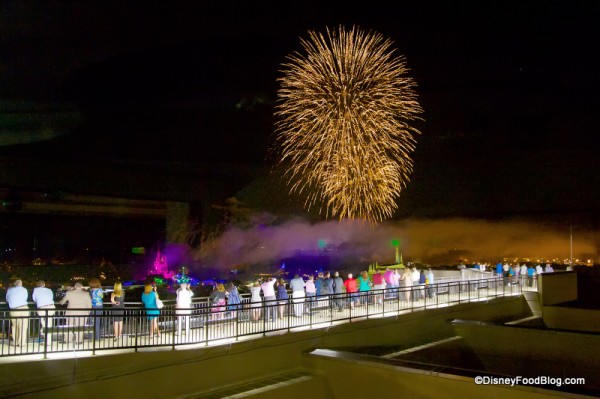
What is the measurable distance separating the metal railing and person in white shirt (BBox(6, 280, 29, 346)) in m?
0.02

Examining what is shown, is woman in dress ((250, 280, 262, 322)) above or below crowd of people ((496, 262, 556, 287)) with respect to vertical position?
above

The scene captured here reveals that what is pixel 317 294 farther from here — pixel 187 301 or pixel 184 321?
pixel 184 321

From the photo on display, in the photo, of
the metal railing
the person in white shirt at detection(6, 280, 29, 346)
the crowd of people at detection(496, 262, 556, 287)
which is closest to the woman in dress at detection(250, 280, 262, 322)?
the metal railing

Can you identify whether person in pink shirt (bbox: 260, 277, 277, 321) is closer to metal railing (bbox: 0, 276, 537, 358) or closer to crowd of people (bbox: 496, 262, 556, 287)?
metal railing (bbox: 0, 276, 537, 358)

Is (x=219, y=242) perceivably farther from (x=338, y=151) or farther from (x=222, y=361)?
(x=222, y=361)

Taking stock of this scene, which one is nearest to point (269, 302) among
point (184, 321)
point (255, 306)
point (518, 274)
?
point (255, 306)

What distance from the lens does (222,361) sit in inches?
478

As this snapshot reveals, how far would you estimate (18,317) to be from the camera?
32.9 feet

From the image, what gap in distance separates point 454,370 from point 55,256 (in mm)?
37875

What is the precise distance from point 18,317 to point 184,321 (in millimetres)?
4008

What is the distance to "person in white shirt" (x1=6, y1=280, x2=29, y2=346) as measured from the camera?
1019cm

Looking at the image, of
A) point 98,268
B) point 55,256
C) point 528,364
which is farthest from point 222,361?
point 55,256

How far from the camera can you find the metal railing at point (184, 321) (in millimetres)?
10672

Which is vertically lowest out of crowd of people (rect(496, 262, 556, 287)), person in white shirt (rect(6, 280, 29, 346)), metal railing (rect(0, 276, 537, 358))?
crowd of people (rect(496, 262, 556, 287))
